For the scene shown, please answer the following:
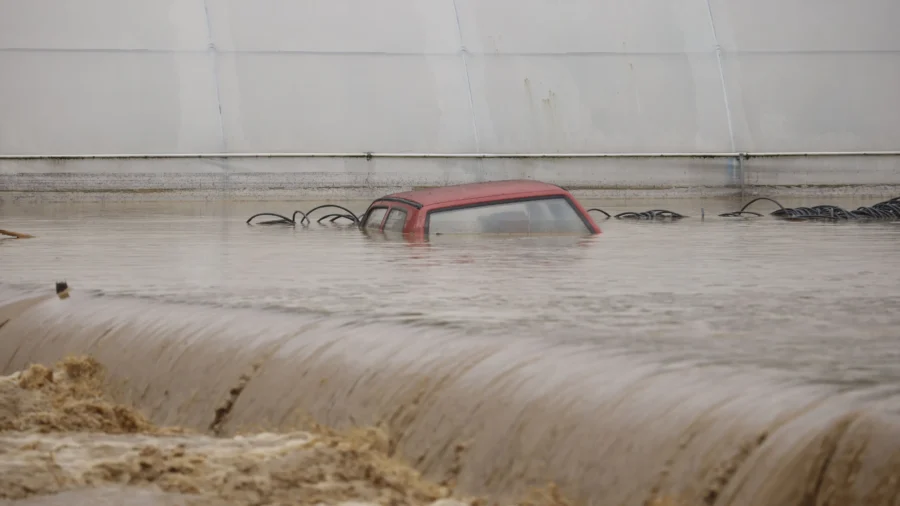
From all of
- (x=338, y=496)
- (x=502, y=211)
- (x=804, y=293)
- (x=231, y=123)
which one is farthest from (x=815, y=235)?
(x=231, y=123)

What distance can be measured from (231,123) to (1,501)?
470 inches

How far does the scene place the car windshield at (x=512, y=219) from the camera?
29.6ft

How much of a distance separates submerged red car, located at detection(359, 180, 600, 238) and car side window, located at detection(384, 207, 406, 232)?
0.41 ft

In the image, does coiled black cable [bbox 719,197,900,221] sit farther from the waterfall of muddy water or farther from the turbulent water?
the waterfall of muddy water

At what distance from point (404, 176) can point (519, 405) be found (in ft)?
38.2

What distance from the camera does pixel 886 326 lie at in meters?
3.53

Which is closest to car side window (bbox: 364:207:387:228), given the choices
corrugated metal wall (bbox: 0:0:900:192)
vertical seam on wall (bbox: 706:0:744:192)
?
corrugated metal wall (bbox: 0:0:900:192)

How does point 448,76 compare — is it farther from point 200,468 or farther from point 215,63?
point 200,468

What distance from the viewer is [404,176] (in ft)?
47.2

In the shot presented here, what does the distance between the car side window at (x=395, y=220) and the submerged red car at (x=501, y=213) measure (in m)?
0.12

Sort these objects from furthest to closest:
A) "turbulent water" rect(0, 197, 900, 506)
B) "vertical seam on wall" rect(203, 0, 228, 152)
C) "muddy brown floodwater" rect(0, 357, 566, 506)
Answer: "vertical seam on wall" rect(203, 0, 228, 152) → "muddy brown floodwater" rect(0, 357, 566, 506) → "turbulent water" rect(0, 197, 900, 506)

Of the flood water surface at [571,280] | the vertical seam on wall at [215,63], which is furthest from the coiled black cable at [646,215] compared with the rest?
the vertical seam on wall at [215,63]

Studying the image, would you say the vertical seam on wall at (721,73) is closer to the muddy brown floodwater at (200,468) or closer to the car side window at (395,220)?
the car side window at (395,220)

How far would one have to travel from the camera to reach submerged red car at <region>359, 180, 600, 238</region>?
901 centimetres
